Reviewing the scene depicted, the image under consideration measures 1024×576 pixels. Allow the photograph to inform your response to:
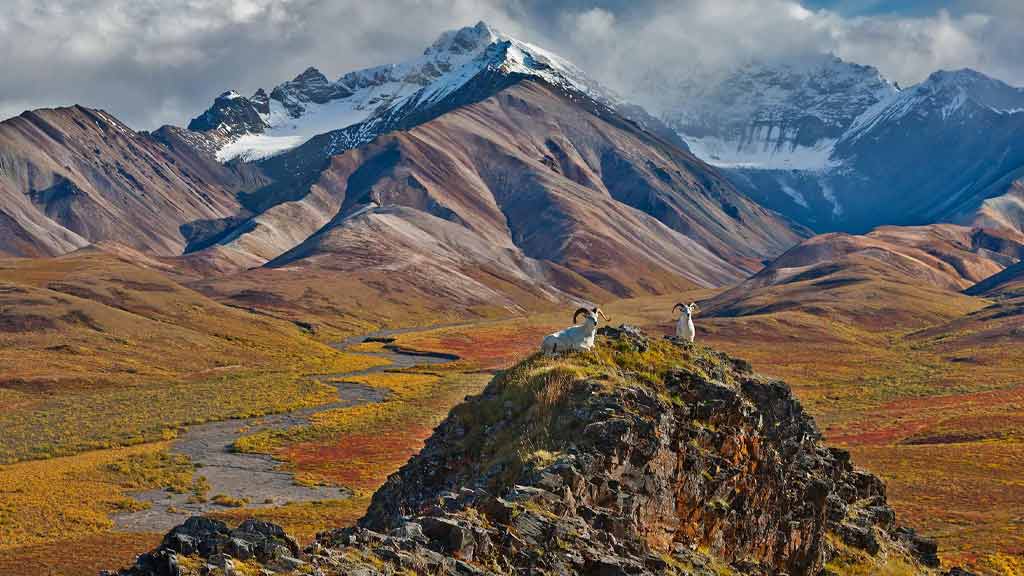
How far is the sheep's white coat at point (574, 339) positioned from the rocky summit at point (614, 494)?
0.42 m

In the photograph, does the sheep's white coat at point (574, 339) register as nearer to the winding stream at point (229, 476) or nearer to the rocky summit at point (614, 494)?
the rocky summit at point (614, 494)

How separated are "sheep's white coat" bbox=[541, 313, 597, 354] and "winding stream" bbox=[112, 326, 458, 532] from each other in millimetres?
29239

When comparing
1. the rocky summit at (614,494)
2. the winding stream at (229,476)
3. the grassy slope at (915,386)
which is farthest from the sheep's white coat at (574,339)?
the winding stream at (229,476)

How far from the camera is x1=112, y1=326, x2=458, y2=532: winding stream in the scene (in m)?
49.8

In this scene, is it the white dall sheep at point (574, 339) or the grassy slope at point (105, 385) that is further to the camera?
the grassy slope at point (105, 385)

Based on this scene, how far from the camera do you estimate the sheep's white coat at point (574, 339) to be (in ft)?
80.1

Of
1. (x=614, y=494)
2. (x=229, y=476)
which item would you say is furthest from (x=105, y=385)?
(x=614, y=494)

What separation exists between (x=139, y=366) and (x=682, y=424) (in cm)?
11103

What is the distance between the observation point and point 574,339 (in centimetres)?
2444

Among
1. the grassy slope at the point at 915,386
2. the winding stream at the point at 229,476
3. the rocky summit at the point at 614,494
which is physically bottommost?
the winding stream at the point at 229,476

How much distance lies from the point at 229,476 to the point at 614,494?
4650 centimetres

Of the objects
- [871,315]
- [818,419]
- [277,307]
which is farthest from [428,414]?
[871,315]

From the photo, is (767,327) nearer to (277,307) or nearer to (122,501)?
(277,307)

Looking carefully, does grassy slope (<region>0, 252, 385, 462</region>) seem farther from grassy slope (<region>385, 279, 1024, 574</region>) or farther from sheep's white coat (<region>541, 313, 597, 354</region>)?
sheep's white coat (<region>541, 313, 597, 354</region>)
